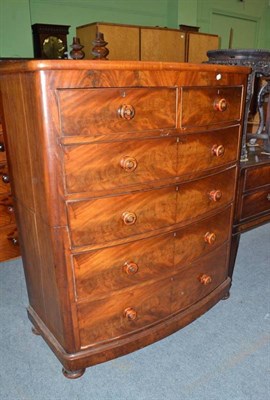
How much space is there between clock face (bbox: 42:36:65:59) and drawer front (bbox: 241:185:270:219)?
10.4ft

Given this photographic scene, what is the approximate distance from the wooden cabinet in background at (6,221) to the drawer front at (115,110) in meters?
1.37

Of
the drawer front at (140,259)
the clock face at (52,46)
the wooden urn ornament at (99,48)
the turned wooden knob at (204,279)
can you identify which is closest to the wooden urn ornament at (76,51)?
the wooden urn ornament at (99,48)

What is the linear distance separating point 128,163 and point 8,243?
1.60m

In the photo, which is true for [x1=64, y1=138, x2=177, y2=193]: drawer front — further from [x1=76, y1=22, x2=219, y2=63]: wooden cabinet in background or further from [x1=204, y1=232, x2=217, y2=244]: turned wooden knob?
[x1=76, y1=22, x2=219, y2=63]: wooden cabinet in background

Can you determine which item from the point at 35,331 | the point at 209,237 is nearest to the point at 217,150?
the point at 209,237

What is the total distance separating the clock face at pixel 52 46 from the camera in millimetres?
4188

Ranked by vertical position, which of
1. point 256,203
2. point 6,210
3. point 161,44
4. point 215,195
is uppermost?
point 161,44

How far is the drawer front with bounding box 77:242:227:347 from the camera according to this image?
4.70ft

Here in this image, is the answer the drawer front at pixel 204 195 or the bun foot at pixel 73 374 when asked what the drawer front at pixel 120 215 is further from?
the bun foot at pixel 73 374

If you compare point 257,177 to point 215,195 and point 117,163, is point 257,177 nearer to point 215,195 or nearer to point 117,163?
point 215,195

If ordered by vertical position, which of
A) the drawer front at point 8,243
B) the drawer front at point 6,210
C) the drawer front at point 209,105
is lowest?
the drawer front at point 8,243

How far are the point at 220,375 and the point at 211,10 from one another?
7.16 metres

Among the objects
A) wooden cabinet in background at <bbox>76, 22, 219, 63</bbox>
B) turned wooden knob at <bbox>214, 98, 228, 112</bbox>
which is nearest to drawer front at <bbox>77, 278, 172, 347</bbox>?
turned wooden knob at <bbox>214, 98, 228, 112</bbox>

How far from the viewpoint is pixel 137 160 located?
131cm
